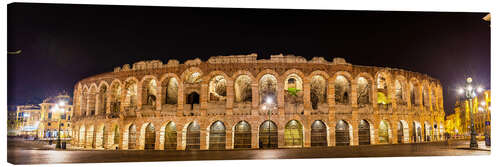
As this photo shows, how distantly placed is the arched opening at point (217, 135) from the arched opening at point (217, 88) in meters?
2.63

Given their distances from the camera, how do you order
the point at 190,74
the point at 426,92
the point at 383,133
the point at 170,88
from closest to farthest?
the point at 190,74
the point at 383,133
the point at 170,88
the point at 426,92

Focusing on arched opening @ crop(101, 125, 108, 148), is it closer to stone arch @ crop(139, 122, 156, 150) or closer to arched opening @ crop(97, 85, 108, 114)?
arched opening @ crop(97, 85, 108, 114)

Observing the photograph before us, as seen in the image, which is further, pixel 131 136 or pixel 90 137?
pixel 90 137

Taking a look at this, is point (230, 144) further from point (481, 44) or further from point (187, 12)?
point (481, 44)

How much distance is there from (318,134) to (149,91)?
13576 mm

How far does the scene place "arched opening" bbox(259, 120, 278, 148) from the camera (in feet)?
76.9

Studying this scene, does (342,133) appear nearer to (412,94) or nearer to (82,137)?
(412,94)

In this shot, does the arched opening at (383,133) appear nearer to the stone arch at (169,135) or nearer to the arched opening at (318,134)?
the arched opening at (318,134)

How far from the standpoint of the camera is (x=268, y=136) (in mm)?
23562

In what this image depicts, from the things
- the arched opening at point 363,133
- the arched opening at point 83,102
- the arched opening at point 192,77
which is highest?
the arched opening at point 192,77

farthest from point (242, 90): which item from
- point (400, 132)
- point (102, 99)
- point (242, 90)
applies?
point (400, 132)

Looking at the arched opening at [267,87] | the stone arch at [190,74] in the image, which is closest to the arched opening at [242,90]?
the arched opening at [267,87]

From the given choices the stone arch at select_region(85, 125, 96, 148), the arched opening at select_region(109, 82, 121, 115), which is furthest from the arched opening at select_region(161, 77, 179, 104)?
the stone arch at select_region(85, 125, 96, 148)

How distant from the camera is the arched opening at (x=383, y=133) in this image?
26.2 metres
